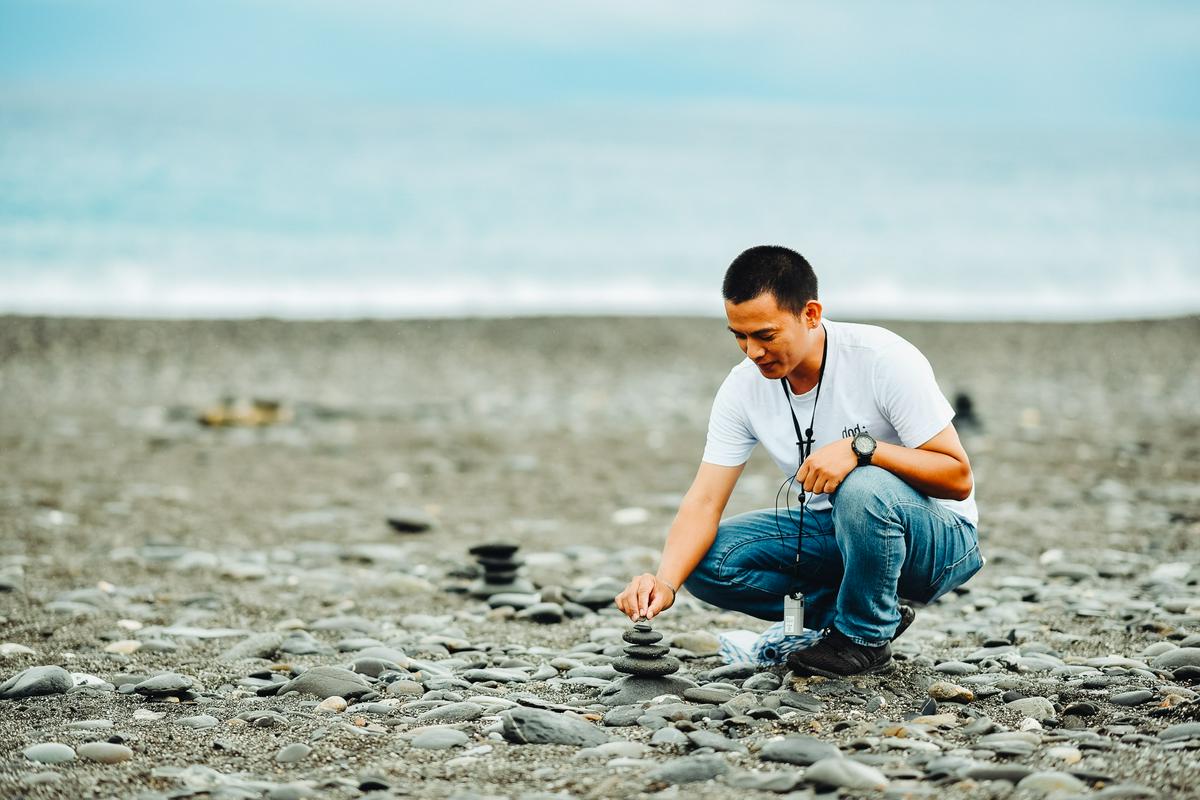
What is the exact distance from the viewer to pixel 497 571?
6.00m

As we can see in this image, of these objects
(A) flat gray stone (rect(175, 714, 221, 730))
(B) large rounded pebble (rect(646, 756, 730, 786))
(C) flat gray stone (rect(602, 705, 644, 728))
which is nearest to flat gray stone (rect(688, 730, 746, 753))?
(B) large rounded pebble (rect(646, 756, 730, 786))

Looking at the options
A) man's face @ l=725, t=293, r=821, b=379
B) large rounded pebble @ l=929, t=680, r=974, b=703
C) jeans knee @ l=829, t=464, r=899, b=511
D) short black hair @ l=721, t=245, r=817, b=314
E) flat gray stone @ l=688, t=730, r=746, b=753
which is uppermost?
short black hair @ l=721, t=245, r=817, b=314

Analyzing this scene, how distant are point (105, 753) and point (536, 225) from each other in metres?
32.9

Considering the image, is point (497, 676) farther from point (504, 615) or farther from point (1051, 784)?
point (1051, 784)

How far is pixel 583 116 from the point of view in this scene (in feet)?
341

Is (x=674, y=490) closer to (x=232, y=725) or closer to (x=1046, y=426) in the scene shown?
(x=1046, y=426)

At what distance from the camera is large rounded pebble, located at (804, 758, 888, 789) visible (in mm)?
3045

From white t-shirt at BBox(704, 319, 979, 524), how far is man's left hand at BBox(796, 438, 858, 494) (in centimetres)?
20

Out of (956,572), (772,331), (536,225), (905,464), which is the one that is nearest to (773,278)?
(772,331)

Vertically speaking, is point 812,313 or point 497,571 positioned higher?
point 812,313

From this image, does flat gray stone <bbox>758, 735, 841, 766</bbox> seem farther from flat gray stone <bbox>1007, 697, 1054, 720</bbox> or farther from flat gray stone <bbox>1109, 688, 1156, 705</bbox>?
flat gray stone <bbox>1109, 688, 1156, 705</bbox>

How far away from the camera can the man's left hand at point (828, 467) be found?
382 cm

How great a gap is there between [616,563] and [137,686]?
9.83 feet

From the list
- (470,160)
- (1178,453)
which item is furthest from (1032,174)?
(1178,453)
